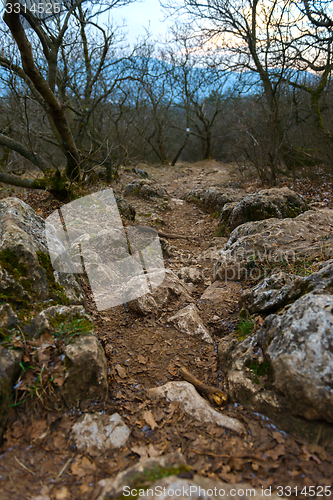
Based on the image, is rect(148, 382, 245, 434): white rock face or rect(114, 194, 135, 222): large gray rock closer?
rect(148, 382, 245, 434): white rock face

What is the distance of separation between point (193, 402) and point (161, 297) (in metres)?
1.54

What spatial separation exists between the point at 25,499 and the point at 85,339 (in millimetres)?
951

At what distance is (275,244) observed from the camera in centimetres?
395

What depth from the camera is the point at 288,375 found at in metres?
1.79

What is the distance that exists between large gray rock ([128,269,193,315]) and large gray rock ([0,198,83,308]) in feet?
2.39

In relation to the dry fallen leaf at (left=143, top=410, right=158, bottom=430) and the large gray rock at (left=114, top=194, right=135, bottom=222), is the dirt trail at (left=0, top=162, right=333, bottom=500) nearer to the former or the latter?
the dry fallen leaf at (left=143, top=410, right=158, bottom=430)

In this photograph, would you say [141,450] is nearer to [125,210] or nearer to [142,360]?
[142,360]

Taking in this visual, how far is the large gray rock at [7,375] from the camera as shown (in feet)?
5.26

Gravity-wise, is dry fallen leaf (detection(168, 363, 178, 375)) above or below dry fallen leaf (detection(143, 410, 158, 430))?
below

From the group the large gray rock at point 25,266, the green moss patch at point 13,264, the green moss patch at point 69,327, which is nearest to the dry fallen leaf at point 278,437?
the green moss patch at point 69,327

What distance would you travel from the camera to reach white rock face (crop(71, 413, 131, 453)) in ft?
5.38

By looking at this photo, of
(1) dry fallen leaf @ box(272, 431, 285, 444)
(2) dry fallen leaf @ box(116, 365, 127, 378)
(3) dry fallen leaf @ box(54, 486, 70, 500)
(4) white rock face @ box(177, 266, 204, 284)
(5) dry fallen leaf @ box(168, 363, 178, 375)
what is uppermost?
(4) white rock face @ box(177, 266, 204, 284)

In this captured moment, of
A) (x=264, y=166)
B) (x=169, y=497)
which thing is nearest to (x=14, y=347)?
(x=169, y=497)

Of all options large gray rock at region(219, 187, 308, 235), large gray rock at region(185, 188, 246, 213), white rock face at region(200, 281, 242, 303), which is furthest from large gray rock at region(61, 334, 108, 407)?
large gray rock at region(185, 188, 246, 213)
